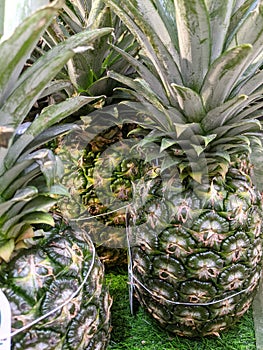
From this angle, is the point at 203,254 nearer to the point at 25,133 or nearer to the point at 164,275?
the point at 164,275

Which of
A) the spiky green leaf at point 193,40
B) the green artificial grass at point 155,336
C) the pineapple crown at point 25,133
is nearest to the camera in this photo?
the pineapple crown at point 25,133

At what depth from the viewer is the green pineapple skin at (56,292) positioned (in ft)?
2.20

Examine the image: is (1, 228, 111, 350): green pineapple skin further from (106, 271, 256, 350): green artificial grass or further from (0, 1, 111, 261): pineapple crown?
(106, 271, 256, 350): green artificial grass

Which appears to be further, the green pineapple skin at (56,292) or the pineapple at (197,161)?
the pineapple at (197,161)

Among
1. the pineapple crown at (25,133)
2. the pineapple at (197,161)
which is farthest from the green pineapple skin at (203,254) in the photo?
the pineapple crown at (25,133)

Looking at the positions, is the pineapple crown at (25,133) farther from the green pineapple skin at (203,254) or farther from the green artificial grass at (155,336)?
the green artificial grass at (155,336)

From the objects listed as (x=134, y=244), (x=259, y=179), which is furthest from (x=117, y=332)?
(x=259, y=179)

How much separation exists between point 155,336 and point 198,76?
63 cm

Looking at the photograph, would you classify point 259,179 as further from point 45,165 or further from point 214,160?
point 45,165

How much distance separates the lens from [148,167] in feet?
3.26

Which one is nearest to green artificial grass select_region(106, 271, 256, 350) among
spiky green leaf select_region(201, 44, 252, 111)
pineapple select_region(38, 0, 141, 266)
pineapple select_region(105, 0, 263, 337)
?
pineapple select_region(105, 0, 263, 337)

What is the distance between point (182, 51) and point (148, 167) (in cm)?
30

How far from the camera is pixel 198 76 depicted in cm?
82

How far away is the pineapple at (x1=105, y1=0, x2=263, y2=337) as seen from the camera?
0.77 m
